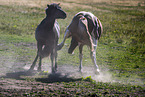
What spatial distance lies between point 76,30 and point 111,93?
295 cm

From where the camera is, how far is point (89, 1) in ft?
141

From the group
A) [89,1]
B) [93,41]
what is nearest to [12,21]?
[93,41]

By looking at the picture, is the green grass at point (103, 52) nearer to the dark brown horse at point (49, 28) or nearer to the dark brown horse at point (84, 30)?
the dark brown horse at point (84, 30)

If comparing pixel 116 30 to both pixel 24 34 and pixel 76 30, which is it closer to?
pixel 24 34

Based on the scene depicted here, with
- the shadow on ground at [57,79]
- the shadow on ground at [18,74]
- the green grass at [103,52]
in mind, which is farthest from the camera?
the green grass at [103,52]

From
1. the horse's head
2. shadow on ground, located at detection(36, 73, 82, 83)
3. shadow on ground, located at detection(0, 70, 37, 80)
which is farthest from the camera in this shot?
the horse's head

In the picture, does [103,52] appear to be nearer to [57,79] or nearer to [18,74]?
[57,79]

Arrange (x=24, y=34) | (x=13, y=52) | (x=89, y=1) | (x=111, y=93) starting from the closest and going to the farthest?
(x=111, y=93) < (x=13, y=52) < (x=24, y=34) < (x=89, y=1)

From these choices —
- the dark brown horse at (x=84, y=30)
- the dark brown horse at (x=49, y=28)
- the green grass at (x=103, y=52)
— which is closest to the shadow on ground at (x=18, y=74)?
the dark brown horse at (x=49, y=28)

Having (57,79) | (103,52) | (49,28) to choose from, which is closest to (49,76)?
(57,79)

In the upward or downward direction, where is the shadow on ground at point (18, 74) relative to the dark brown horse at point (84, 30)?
downward

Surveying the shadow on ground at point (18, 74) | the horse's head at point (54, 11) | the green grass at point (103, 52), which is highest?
the horse's head at point (54, 11)

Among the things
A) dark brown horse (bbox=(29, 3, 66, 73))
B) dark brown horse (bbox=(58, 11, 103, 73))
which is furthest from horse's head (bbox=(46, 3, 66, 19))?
dark brown horse (bbox=(58, 11, 103, 73))

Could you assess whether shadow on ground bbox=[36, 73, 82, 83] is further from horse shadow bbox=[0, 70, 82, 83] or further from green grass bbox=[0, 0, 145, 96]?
green grass bbox=[0, 0, 145, 96]
